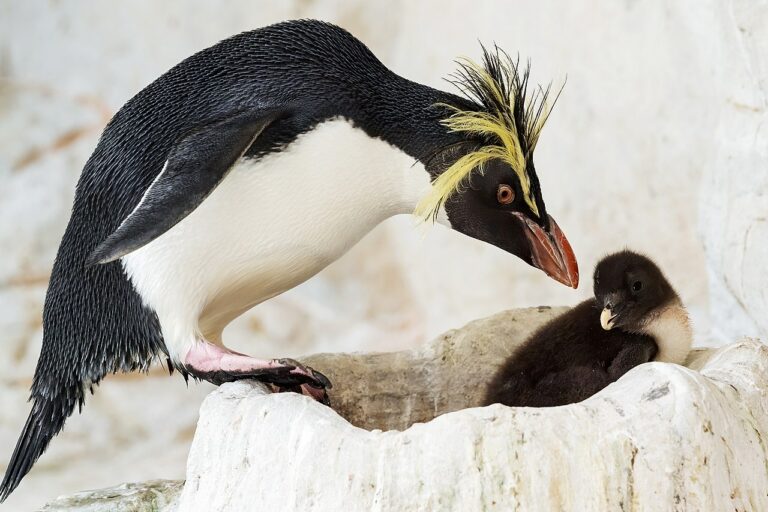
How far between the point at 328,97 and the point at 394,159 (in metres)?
0.12

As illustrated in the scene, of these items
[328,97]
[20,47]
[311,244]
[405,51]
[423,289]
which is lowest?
[311,244]

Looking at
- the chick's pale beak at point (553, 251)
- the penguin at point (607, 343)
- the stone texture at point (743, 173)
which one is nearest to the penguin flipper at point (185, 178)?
the chick's pale beak at point (553, 251)

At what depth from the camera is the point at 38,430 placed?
1.38 m

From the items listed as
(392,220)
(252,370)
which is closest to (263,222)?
(252,370)

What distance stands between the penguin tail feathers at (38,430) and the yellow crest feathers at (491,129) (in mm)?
543

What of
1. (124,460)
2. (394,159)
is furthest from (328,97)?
(124,460)

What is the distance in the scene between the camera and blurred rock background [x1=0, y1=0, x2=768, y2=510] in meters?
2.10

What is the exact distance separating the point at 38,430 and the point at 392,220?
1579 millimetres

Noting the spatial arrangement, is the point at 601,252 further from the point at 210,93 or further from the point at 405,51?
the point at 210,93

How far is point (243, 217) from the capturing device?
128cm

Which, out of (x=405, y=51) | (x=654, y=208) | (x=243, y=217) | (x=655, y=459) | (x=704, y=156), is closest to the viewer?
(x=655, y=459)

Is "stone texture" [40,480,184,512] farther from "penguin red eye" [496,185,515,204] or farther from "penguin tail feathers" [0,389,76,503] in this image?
"penguin red eye" [496,185,515,204]

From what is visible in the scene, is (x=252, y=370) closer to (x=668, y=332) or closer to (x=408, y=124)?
(x=408, y=124)

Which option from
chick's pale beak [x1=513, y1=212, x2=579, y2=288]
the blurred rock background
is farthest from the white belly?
the blurred rock background
